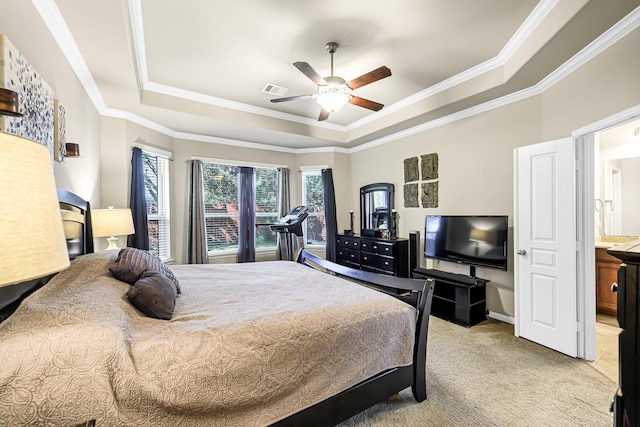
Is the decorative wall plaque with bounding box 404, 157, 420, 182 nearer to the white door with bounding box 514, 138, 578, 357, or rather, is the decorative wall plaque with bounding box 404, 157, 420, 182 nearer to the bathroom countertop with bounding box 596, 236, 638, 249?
the white door with bounding box 514, 138, 578, 357

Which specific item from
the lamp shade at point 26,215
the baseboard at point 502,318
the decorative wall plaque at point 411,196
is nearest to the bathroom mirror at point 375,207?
the decorative wall plaque at point 411,196

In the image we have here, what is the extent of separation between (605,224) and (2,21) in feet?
21.7

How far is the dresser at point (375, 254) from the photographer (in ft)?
14.8

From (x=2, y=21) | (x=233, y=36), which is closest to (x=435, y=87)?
(x=233, y=36)

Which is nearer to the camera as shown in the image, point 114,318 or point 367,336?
point 114,318

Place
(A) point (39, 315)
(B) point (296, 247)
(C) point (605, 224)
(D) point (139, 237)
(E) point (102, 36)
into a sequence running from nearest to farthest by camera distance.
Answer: (A) point (39, 315) → (E) point (102, 36) → (D) point (139, 237) → (C) point (605, 224) → (B) point (296, 247)

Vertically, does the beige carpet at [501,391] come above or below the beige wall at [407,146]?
below

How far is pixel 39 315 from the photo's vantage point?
1.16 metres

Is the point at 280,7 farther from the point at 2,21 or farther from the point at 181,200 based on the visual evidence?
the point at 181,200

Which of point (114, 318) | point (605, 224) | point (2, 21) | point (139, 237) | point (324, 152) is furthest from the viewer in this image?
point (324, 152)

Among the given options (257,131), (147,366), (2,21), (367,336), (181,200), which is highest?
(257,131)

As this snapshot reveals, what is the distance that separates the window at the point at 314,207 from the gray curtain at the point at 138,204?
289 centimetres

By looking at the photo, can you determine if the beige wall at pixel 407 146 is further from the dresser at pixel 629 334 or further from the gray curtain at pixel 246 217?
the dresser at pixel 629 334

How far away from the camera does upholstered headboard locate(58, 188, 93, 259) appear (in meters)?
2.00
